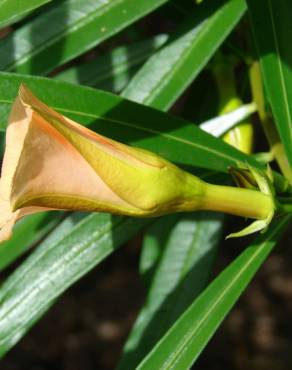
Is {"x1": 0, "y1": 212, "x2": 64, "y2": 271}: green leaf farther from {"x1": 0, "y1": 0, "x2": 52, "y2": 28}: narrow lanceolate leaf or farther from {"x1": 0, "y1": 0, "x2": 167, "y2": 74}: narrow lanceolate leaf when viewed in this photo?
{"x1": 0, "y1": 0, "x2": 52, "y2": 28}: narrow lanceolate leaf

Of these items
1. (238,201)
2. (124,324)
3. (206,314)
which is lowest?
(124,324)

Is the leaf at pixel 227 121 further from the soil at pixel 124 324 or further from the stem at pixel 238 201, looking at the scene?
the soil at pixel 124 324

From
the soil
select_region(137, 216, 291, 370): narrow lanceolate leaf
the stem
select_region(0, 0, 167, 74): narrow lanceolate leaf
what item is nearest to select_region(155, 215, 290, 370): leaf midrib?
select_region(137, 216, 291, 370): narrow lanceolate leaf

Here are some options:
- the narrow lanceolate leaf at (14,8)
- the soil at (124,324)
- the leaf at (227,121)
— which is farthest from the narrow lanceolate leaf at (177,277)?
the soil at (124,324)

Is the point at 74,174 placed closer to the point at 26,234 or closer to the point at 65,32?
the point at 65,32

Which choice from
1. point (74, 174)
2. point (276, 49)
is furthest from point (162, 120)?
point (74, 174)

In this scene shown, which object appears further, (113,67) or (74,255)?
(113,67)

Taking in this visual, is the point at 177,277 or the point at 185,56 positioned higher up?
the point at 185,56
